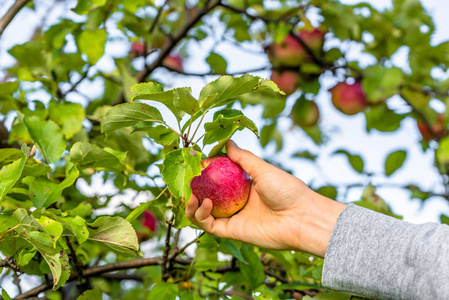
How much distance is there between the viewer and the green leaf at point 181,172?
700 millimetres

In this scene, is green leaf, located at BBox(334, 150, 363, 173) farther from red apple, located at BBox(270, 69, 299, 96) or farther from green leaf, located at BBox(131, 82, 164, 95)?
green leaf, located at BBox(131, 82, 164, 95)

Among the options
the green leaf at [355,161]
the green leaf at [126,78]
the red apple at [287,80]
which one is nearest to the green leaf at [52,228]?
the green leaf at [126,78]

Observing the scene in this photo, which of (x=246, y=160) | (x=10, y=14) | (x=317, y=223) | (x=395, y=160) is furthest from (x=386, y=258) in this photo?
(x=395, y=160)

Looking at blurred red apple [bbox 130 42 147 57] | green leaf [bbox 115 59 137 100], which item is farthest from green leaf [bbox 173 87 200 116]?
blurred red apple [bbox 130 42 147 57]

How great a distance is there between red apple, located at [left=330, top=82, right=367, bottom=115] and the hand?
1.29 metres

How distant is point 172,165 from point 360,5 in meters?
1.57

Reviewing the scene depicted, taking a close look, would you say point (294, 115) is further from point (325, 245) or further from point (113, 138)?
point (325, 245)

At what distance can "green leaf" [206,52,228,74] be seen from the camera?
1.59 meters

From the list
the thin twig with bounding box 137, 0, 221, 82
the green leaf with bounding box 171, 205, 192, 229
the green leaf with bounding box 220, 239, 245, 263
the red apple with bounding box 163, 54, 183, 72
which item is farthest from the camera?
the red apple with bounding box 163, 54, 183, 72

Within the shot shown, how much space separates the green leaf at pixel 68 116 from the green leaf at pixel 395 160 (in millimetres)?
1557

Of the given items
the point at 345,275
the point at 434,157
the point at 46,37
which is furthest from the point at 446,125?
the point at 46,37

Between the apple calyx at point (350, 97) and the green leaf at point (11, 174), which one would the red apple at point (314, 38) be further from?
the green leaf at point (11, 174)

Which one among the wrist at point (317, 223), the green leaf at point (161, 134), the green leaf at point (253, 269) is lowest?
the green leaf at point (253, 269)

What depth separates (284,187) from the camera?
865mm
